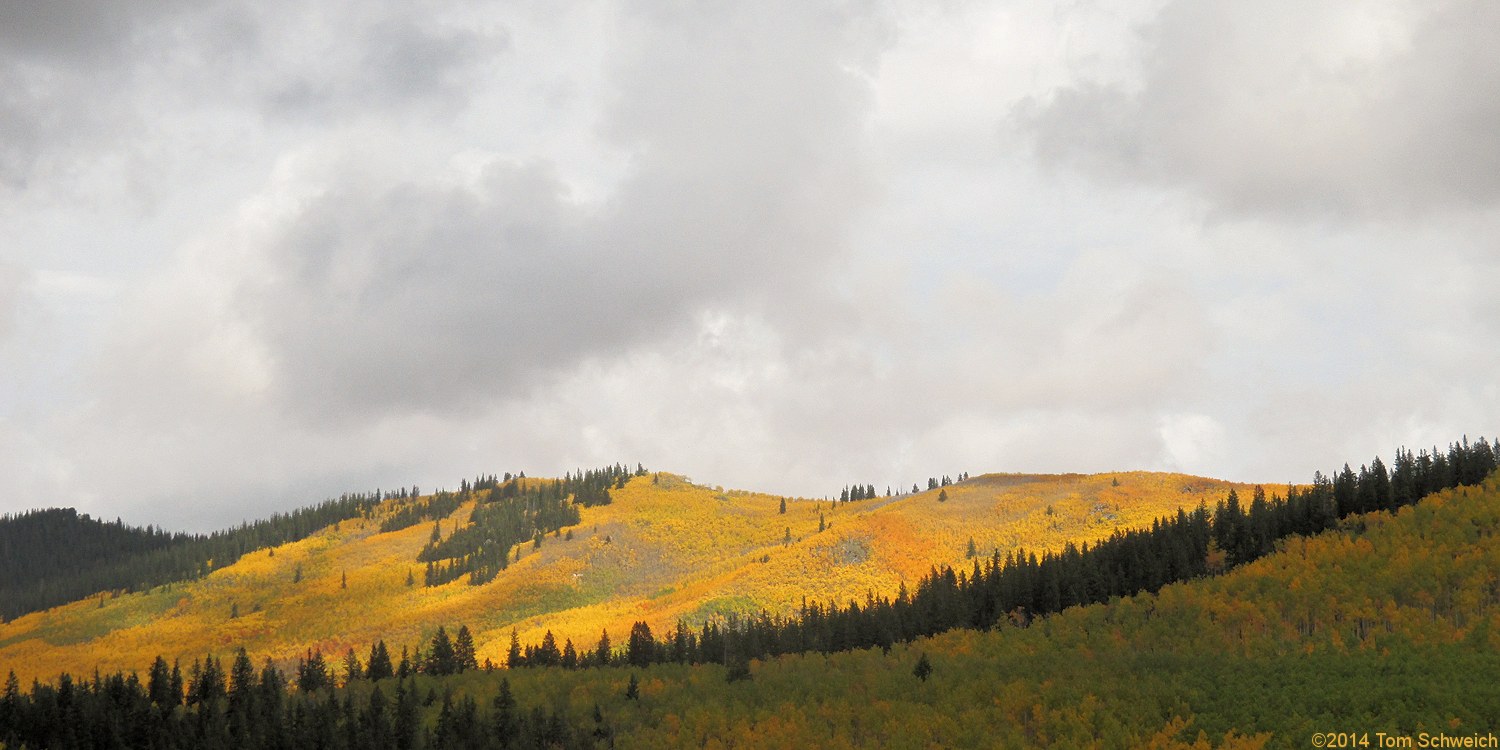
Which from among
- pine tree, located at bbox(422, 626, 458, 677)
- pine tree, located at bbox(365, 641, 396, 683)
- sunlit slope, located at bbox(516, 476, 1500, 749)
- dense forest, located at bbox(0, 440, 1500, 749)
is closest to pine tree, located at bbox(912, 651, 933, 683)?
dense forest, located at bbox(0, 440, 1500, 749)

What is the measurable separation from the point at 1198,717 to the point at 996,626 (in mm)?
58384

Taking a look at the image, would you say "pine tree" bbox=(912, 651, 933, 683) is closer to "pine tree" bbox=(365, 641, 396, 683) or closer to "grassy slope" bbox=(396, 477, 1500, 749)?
"grassy slope" bbox=(396, 477, 1500, 749)

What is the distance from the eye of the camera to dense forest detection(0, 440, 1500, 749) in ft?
295

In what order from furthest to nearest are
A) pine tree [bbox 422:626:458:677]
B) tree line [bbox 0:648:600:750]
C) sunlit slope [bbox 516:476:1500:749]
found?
pine tree [bbox 422:626:458:677] < tree line [bbox 0:648:600:750] < sunlit slope [bbox 516:476:1500:749]

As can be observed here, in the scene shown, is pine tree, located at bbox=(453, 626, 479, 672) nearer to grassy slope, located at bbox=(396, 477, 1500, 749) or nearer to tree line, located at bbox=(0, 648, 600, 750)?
grassy slope, located at bbox=(396, 477, 1500, 749)

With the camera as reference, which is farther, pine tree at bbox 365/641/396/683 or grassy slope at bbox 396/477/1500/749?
pine tree at bbox 365/641/396/683

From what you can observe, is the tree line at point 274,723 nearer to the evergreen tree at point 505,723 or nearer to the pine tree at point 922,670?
the evergreen tree at point 505,723

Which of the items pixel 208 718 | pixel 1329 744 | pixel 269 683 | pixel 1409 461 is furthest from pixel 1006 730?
pixel 1409 461

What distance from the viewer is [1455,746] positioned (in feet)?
242

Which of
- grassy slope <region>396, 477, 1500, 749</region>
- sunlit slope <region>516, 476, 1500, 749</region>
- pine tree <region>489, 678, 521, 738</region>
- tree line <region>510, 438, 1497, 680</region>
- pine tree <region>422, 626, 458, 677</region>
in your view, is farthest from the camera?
pine tree <region>422, 626, 458, 677</region>

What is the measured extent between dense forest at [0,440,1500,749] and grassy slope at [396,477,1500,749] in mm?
316

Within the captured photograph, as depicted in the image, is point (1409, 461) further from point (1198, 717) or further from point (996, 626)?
point (1198, 717)

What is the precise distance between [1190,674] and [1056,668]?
1409cm

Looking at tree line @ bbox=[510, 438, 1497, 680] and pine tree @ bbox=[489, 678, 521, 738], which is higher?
tree line @ bbox=[510, 438, 1497, 680]
